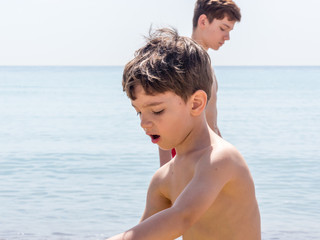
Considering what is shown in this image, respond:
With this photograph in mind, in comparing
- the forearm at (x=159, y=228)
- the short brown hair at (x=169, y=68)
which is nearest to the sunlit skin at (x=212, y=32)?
the short brown hair at (x=169, y=68)

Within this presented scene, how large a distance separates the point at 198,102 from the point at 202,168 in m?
0.21

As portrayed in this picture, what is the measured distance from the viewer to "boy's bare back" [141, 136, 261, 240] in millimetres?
1911

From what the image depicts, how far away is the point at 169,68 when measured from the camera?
6.35 feet

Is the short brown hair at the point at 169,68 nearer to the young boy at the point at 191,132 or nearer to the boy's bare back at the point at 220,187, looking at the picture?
the young boy at the point at 191,132

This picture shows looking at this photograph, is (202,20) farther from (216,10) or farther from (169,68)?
(169,68)

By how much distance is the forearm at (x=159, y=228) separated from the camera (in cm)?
168

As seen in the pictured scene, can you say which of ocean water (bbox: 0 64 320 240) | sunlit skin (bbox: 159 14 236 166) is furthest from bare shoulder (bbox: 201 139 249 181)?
ocean water (bbox: 0 64 320 240)

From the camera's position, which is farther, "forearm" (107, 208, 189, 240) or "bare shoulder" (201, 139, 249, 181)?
"bare shoulder" (201, 139, 249, 181)

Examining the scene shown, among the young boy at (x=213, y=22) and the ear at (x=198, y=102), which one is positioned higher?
the young boy at (x=213, y=22)

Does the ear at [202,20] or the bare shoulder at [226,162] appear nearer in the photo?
the bare shoulder at [226,162]

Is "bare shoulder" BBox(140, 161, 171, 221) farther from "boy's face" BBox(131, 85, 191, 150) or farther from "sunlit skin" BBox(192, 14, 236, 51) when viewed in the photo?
"sunlit skin" BBox(192, 14, 236, 51)

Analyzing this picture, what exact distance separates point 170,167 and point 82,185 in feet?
25.3

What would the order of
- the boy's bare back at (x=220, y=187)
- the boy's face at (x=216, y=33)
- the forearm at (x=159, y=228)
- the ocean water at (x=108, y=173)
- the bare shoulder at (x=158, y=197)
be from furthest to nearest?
the ocean water at (x=108, y=173), the boy's face at (x=216, y=33), the bare shoulder at (x=158, y=197), the boy's bare back at (x=220, y=187), the forearm at (x=159, y=228)

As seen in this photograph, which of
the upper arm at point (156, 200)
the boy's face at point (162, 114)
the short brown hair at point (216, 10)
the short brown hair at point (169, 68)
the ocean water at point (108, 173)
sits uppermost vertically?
the short brown hair at point (216, 10)
